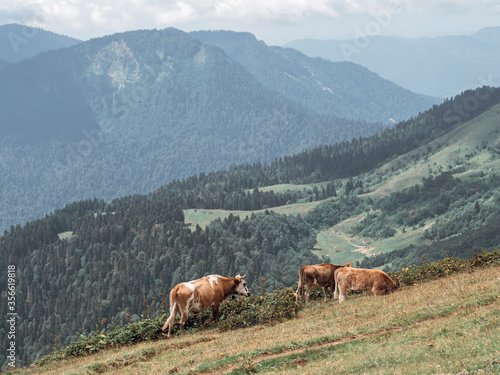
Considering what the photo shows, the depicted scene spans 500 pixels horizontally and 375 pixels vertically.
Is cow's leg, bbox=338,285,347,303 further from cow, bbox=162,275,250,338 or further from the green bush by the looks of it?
cow, bbox=162,275,250,338

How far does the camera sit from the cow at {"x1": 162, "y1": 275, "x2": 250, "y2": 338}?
1419 inches

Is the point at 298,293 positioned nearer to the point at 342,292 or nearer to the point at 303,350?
the point at 342,292

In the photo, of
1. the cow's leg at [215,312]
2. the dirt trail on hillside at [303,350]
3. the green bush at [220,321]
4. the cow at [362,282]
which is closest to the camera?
the dirt trail on hillside at [303,350]

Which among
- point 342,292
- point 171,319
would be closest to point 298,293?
point 342,292

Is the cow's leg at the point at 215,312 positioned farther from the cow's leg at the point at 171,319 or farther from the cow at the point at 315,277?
the cow at the point at 315,277

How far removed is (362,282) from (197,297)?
1111cm

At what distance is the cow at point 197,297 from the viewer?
3603 centimetres

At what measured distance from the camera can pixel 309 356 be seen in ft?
86.9

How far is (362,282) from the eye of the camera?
3881cm

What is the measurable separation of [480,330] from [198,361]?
13.1 meters

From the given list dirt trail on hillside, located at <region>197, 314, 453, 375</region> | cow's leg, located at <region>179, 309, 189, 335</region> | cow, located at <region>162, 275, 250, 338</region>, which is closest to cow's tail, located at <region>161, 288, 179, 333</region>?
cow, located at <region>162, 275, 250, 338</region>

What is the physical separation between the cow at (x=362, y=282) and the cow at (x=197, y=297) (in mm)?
7564

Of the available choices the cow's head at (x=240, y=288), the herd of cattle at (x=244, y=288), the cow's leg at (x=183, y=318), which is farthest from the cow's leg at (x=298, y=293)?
the cow's leg at (x=183, y=318)

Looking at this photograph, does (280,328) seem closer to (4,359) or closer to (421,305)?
(421,305)
